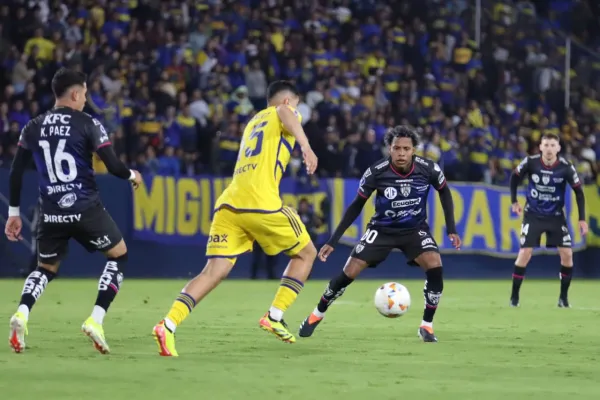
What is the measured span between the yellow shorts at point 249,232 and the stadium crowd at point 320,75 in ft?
40.9

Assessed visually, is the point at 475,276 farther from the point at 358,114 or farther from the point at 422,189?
the point at 422,189

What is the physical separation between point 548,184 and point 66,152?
362 inches

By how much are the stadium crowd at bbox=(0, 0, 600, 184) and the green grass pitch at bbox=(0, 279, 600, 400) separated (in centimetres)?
761

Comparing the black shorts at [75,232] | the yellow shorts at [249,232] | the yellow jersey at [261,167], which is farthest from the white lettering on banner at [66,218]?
the yellow jersey at [261,167]

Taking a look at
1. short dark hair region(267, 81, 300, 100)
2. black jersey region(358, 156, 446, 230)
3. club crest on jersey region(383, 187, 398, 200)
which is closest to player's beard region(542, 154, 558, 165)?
black jersey region(358, 156, 446, 230)

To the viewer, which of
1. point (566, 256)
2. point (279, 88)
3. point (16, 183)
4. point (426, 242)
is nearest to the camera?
point (16, 183)

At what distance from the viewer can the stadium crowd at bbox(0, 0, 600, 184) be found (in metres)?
23.8

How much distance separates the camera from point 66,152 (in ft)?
31.3

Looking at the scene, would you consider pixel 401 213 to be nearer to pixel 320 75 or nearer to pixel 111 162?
pixel 111 162

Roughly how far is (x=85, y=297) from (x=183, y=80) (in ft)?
28.6

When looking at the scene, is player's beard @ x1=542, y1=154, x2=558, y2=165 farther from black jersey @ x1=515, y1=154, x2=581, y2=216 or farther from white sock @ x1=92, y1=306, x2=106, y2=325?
white sock @ x1=92, y1=306, x2=106, y2=325

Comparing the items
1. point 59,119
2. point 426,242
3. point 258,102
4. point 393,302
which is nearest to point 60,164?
point 59,119

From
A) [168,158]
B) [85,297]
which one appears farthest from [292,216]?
[168,158]

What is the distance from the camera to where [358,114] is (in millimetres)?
25938
